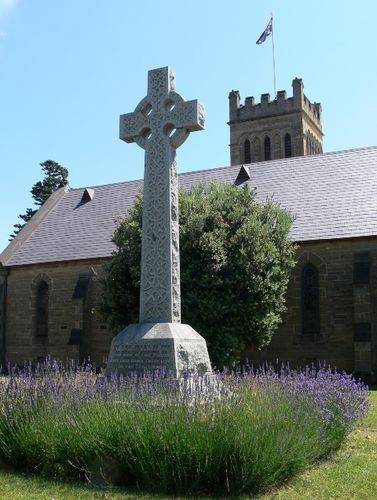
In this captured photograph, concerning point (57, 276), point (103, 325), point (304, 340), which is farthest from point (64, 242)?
point (304, 340)

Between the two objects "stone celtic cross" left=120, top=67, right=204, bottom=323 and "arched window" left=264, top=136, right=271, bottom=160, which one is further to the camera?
"arched window" left=264, top=136, right=271, bottom=160

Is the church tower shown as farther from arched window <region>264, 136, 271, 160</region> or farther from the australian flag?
the australian flag

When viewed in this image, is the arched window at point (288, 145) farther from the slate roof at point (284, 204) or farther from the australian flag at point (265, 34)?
the slate roof at point (284, 204)

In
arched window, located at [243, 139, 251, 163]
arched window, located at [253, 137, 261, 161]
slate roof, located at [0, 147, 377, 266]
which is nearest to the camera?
slate roof, located at [0, 147, 377, 266]

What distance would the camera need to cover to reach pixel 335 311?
22016 millimetres

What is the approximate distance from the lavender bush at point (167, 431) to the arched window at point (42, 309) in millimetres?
20367

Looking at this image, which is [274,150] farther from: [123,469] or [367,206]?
[123,469]

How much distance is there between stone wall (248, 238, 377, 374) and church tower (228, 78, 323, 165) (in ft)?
74.7

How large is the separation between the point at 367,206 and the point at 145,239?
52.5 feet

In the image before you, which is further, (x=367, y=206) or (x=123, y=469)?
(x=367, y=206)

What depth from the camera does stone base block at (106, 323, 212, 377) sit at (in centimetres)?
805

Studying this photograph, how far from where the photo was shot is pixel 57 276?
89.9 feet

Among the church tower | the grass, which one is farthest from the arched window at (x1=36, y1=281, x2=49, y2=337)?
the church tower

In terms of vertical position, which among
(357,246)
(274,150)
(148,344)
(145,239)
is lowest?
(148,344)
